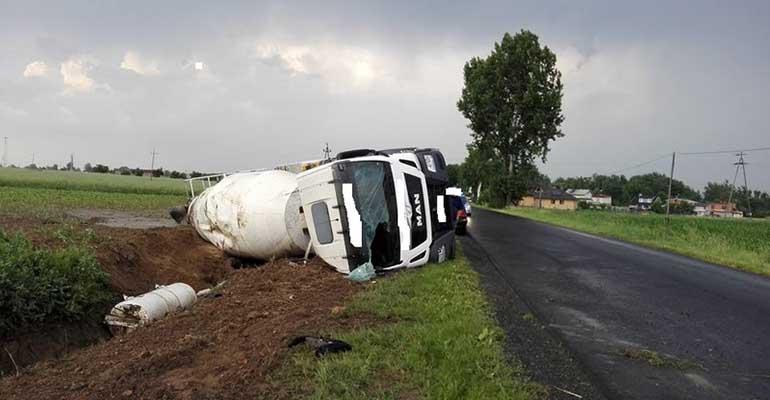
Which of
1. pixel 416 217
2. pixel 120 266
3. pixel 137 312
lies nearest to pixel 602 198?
pixel 416 217

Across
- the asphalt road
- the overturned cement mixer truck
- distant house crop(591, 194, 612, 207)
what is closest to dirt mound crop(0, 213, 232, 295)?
the overturned cement mixer truck

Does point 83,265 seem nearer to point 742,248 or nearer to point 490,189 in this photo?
point 742,248

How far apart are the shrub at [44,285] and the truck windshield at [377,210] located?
3.96m

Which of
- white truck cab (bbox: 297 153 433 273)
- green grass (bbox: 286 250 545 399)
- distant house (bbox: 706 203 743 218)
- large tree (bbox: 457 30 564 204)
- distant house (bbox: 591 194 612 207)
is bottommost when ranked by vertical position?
distant house (bbox: 706 203 743 218)

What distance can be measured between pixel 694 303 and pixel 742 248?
1384cm

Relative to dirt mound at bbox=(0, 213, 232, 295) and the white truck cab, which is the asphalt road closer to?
the white truck cab

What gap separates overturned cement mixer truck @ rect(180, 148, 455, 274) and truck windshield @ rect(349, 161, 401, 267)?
16 mm

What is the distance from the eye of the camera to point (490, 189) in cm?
5878

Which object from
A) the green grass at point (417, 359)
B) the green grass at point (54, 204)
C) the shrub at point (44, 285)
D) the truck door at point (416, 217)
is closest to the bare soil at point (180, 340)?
the shrub at point (44, 285)

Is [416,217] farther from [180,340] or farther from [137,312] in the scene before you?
[180,340]

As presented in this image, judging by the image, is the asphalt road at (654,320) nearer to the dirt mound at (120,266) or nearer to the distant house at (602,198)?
the dirt mound at (120,266)

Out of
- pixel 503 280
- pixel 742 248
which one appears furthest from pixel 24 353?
pixel 742 248

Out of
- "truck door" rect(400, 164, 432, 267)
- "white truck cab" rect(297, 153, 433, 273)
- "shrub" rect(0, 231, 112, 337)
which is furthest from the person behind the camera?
"truck door" rect(400, 164, 432, 267)

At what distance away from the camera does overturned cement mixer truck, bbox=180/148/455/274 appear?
29.4 feet
